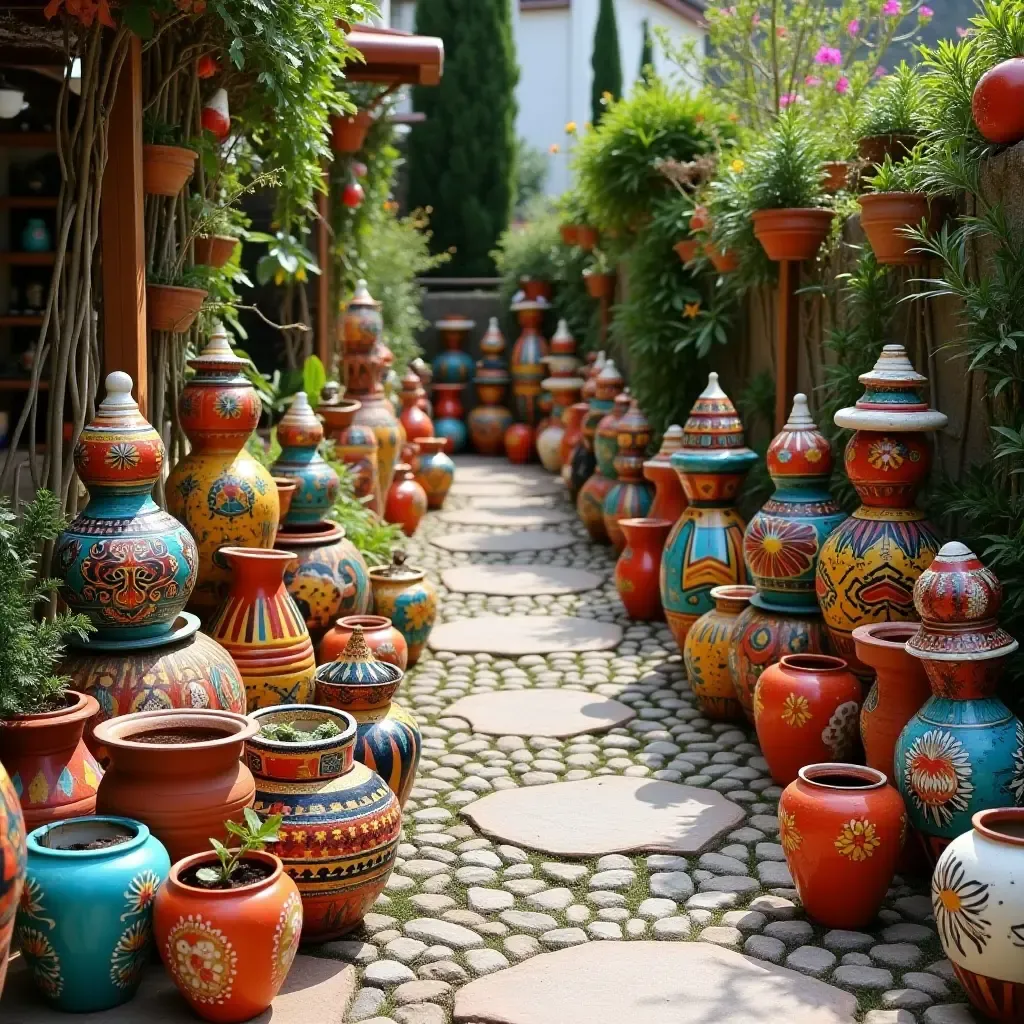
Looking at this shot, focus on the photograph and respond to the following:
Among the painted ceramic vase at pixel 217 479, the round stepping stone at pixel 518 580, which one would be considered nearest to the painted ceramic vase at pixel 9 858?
the painted ceramic vase at pixel 217 479

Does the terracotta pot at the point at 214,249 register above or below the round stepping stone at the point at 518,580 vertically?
above

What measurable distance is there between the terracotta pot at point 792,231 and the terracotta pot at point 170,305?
235 centimetres

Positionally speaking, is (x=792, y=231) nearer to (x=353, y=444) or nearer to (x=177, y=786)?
(x=353, y=444)

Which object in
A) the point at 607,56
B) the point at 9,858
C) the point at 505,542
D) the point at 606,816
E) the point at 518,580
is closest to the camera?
the point at 9,858

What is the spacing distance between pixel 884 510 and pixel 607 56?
60.1ft

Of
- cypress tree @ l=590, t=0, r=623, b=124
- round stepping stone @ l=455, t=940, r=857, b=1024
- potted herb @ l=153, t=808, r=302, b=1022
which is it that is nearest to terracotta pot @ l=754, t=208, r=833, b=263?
round stepping stone @ l=455, t=940, r=857, b=1024

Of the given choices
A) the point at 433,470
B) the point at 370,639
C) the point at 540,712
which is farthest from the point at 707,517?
the point at 433,470

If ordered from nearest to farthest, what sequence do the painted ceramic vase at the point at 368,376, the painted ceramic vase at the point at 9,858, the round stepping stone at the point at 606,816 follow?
the painted ceramic vase at the point at 9,858 < the round stepping stone at the point at 606,816 < the painted ceramic vase at the point at 368,376

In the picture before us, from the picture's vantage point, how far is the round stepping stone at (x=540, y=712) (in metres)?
4.95

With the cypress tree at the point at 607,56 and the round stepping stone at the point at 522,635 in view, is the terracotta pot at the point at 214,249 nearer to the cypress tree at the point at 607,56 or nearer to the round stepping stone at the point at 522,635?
the round stepping stone at the point at 522,635

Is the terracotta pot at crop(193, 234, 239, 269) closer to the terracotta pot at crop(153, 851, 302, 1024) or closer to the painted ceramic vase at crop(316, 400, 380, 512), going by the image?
the painted ceramic vase at crop(316, 400, 380, 512)

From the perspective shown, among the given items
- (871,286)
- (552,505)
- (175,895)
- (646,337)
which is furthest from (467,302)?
(175,895)

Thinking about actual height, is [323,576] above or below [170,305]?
below

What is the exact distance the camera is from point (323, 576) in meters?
5.01
